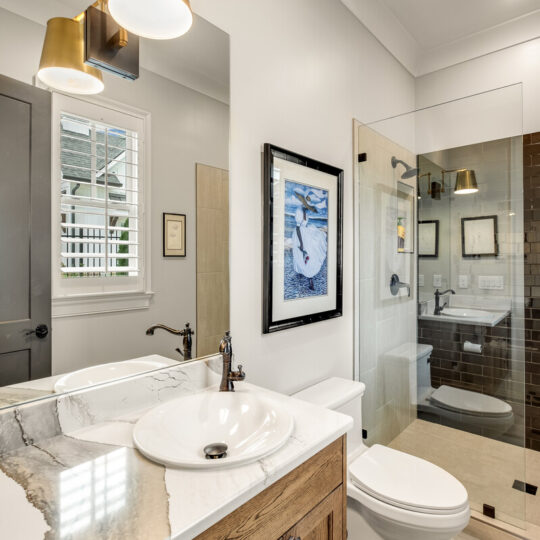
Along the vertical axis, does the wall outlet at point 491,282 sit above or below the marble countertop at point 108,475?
above

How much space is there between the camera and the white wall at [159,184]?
1.00m

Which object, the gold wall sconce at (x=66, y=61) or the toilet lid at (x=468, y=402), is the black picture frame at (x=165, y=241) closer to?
the gold wall sconce at (x=66, y=61)

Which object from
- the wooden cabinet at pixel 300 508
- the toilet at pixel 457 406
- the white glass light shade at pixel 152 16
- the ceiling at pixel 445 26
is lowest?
the toilet at pixel 457 406

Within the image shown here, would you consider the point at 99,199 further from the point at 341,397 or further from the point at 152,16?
the point at 341,397

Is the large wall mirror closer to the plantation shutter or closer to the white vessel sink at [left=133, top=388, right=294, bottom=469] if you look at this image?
the plantation shutter

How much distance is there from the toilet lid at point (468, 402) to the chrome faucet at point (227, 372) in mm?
1418

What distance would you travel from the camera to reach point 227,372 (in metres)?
1.28

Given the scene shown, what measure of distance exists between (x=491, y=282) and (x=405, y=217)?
57 centimetres

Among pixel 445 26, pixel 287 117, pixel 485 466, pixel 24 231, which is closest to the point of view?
pixel 24 231

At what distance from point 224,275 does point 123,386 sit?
0.52 m

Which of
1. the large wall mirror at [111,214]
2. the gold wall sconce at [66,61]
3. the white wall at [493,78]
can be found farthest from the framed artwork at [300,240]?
the white wall at [493,78]

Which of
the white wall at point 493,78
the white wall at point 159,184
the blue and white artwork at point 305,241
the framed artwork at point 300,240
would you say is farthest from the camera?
the white wall at point 493,78

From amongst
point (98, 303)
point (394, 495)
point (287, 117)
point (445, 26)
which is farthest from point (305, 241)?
point (445, 26)

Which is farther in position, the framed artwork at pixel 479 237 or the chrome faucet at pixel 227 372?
the framed artwork at pixel 479 237
